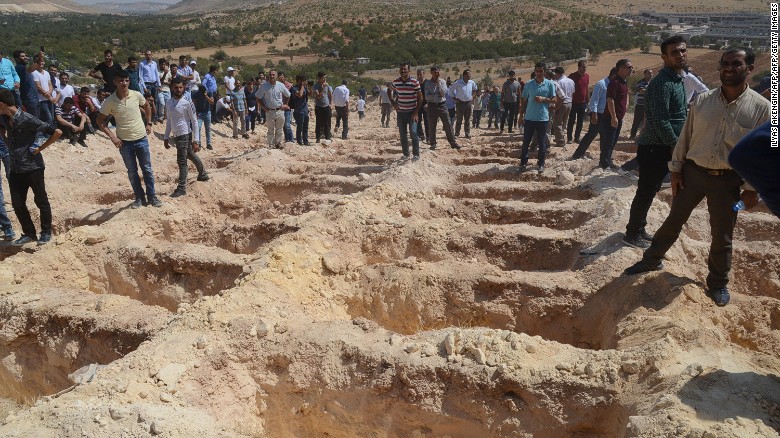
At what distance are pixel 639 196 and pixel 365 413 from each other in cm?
334

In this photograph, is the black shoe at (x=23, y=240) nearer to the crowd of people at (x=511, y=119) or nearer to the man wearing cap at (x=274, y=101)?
the crowd of people at (x=511, y=119)

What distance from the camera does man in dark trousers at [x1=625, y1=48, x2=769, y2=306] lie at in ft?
13.3

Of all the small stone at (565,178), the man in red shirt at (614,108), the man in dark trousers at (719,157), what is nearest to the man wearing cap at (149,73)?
the small stone at (565,178)

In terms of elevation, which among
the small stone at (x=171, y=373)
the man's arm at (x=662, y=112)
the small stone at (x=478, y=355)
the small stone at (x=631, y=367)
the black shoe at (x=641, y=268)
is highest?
the man's arm at (x=662, y=112)

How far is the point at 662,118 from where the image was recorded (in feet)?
16.4

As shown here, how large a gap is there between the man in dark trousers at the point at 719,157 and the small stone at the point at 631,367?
4.54ft

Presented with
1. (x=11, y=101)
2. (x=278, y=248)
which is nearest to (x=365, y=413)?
(x=278, y=248)

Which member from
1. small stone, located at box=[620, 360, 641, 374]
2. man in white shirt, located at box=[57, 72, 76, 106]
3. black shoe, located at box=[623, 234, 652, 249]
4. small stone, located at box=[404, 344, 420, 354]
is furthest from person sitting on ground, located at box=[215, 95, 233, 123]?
small stone, located at box=[620, 360, 641, 374]

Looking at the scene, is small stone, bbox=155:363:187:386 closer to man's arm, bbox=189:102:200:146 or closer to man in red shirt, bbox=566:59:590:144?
man's arm, bbox=189:102:200:146

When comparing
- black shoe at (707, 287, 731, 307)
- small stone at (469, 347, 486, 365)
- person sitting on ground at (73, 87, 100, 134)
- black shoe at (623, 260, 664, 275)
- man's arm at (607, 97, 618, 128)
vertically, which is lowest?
small stone at (469, 347, 486, 365)

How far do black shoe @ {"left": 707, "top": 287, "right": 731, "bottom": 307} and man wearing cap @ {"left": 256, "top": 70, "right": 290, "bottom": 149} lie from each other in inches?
353

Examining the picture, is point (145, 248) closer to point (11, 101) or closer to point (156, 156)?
point (11, 101)

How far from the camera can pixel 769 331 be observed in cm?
454

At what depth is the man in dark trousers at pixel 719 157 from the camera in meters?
4.06
